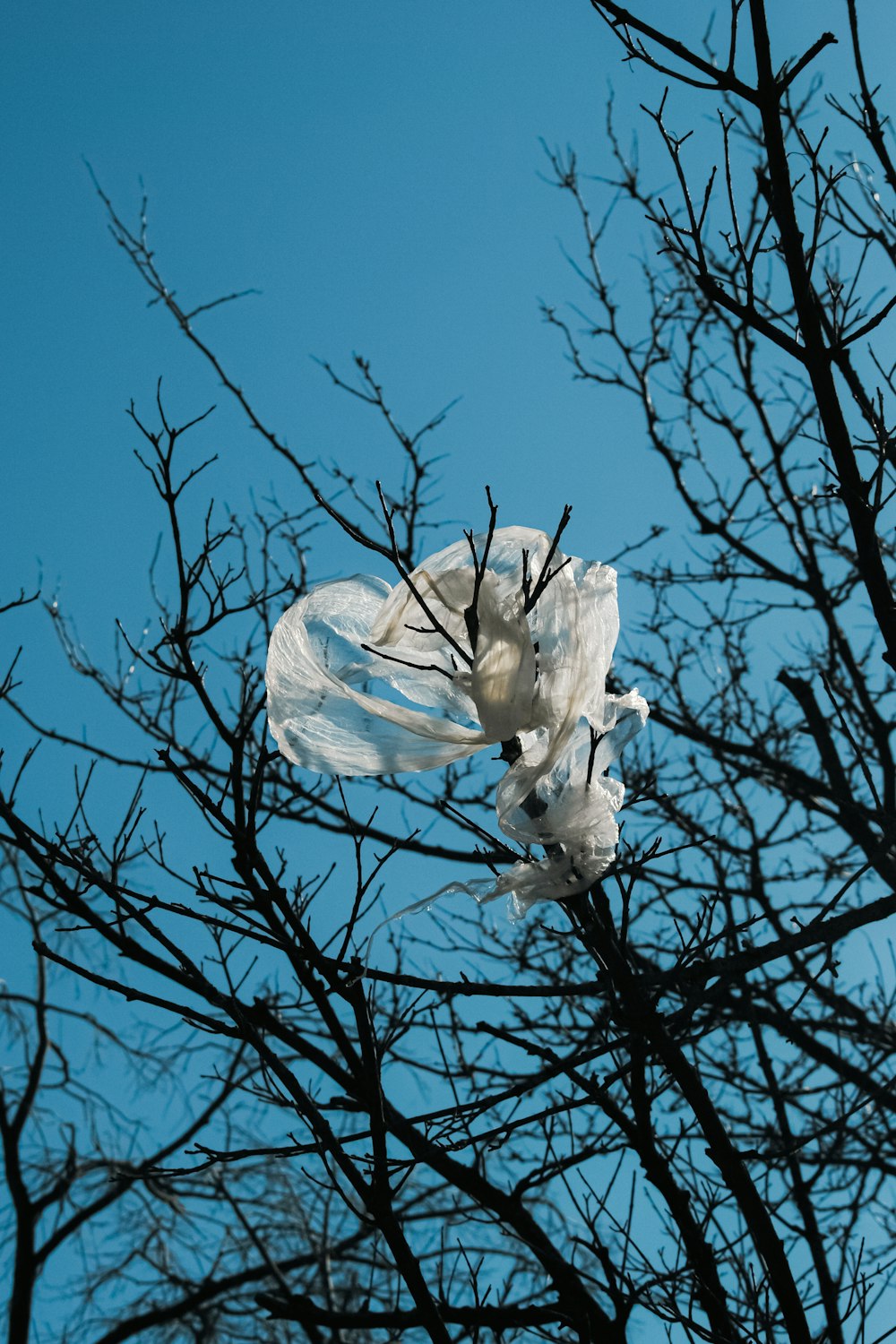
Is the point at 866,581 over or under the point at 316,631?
under

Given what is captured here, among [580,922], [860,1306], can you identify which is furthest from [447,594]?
[860,1306]

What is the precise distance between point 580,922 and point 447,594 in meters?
0.69

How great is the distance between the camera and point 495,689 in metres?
2.09

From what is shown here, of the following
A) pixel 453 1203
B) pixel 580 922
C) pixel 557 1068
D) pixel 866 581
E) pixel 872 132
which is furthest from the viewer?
pixel 453 1203

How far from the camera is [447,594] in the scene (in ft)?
Result: 7.11

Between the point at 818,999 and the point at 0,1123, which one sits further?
the point at 0,1123

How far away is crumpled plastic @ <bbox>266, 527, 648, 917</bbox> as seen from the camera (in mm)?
2084

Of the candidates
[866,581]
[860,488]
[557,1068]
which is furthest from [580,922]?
[860,488]

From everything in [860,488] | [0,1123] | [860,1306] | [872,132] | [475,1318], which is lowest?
[860,1306]

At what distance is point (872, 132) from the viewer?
2.83 meters

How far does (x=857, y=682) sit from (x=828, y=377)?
2.31 m

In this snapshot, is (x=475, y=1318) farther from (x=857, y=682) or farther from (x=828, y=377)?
(x=857, y=682)

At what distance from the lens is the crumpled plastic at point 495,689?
6.84 feet

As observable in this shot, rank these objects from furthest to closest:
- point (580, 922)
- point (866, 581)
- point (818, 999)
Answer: point (818, 999) → point (866, 581) → point (580, 922)
